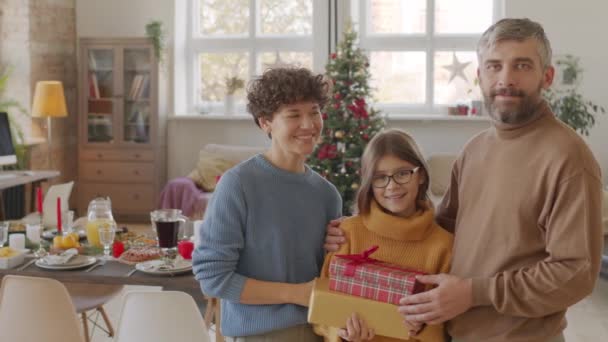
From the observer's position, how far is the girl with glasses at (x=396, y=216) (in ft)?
5.85

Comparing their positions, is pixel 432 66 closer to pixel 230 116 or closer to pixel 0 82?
pixel 230 116

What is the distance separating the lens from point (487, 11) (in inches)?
293

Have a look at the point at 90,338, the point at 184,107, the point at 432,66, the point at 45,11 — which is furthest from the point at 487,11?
the point at 90,338

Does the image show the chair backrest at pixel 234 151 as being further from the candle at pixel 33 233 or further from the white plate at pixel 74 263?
the white plate at pixel 74 263

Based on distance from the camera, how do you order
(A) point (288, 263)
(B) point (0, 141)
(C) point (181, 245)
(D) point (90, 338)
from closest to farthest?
1. (A) point (288, 263)
2. (C) point (181, 245)
3. (D) point (90, 338)
4. (B) point (0, 141)

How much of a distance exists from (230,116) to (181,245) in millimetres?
4770

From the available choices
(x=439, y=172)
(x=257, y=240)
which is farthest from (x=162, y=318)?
(x=439, y=172)

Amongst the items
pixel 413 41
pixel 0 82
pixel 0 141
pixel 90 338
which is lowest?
pixel 90 338

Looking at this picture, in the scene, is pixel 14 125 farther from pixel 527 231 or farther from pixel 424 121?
pixel 527 231

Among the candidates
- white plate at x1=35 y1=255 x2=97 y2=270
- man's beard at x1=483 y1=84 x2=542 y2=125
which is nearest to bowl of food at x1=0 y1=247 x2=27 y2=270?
white plate at x1=35 y1=255 x2=97 y2=270

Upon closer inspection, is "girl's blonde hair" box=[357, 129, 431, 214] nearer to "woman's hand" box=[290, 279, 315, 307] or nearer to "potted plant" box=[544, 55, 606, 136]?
"woman's hand" box=[290, 279, 315, 307]

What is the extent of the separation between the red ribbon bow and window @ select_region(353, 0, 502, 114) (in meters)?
5.84

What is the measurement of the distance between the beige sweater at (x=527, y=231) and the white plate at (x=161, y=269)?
1371 mm

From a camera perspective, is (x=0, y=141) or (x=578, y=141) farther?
(x=0, y=141)
